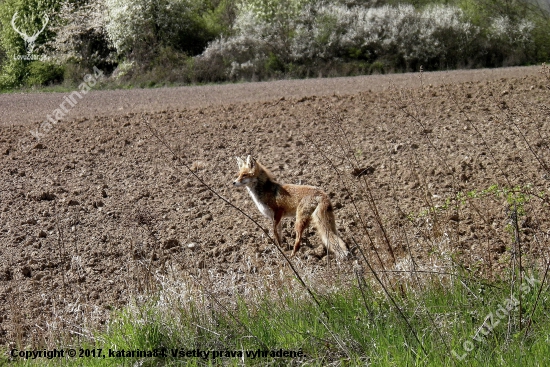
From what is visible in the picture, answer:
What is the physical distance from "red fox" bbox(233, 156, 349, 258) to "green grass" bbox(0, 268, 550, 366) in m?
1.30

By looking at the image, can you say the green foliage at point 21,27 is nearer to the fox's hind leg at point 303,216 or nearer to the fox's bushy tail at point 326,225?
the fox's hind leg at point 303,216

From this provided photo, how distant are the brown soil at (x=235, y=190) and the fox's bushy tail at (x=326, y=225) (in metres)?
0.19

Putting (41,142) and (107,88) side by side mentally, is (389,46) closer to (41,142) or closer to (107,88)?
(107,88)

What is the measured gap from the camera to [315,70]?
22953 millimetres

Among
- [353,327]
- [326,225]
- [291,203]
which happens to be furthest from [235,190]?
[353,327]

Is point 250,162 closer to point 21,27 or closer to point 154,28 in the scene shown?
point 154,28

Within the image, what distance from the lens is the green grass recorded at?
4465 millimetres

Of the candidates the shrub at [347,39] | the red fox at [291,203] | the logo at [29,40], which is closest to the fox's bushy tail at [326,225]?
the red fox at [291,203]

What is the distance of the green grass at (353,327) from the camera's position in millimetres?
4465

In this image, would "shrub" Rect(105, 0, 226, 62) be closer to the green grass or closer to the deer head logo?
the deer head logo

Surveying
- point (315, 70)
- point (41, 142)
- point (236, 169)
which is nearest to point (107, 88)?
point (315, 70)

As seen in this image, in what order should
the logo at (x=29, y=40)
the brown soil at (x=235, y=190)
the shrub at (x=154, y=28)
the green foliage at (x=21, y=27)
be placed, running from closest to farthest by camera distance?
1. the brown soil at (x=235, y=190)
2. the shrub at (x=154, y=28)
3. the logo at (x=29, y=40)
4. the green foliage at (x=21, y=27)

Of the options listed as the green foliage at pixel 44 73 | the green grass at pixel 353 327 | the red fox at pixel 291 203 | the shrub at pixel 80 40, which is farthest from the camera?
the shrub at pixel 80 40

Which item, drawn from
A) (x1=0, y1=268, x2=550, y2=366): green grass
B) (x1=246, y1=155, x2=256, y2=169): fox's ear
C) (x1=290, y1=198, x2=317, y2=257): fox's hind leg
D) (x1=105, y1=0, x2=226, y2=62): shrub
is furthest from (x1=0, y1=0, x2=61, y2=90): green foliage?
(x1=0, y1=268, x2=550, y2=366): green grass
